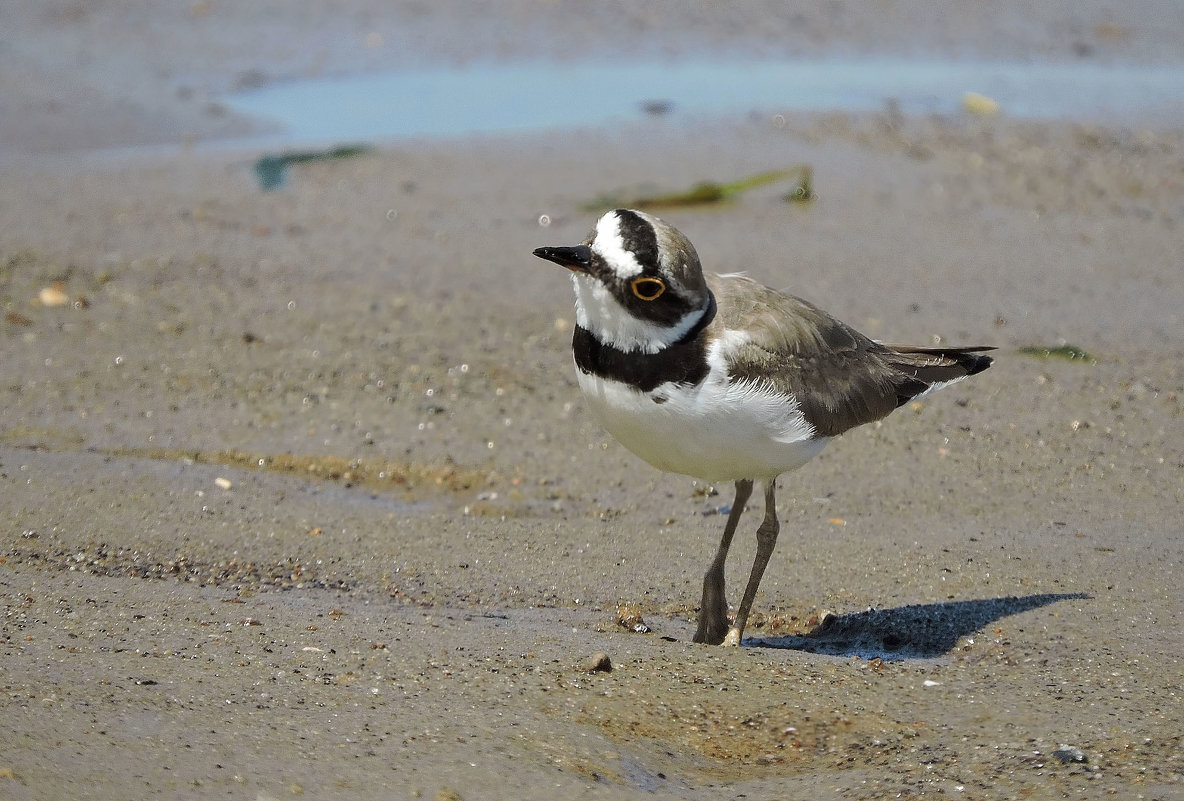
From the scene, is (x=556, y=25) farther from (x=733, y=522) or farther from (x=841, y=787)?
(x=841, y=787)

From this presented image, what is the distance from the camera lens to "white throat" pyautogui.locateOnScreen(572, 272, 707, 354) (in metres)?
4.25

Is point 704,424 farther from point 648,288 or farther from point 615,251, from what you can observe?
point 615,251

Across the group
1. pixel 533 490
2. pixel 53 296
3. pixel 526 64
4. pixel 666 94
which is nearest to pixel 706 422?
pixel 533 490

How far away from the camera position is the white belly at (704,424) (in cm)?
427

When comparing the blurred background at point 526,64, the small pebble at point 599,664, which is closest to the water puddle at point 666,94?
the blurred background at point 526,64

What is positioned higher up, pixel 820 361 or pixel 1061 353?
pixel 1061 353

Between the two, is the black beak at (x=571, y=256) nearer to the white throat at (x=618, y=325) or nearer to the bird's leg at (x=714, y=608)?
the white throat at (x=618, y=325)

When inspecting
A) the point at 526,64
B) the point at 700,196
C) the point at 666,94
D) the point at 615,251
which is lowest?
the point at 615,251

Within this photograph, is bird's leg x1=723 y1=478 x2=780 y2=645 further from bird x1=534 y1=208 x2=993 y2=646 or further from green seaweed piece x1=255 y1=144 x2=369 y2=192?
green seaweed piece x1=255 y1=144 x2=369 y2=192

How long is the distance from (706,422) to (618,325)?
0.41m

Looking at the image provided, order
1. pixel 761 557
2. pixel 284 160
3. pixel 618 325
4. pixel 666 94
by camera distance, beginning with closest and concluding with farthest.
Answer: pixel 618 325
pixel 761 557
pixel 284 160
pixel 666 94

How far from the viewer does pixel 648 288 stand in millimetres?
4215

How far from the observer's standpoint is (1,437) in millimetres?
6094

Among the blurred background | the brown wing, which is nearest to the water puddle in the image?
the blurred background
